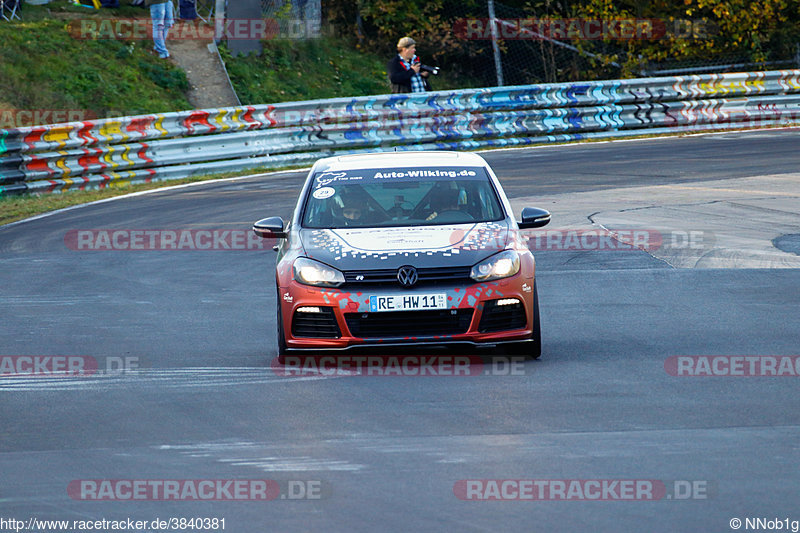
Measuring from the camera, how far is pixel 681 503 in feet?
18.0

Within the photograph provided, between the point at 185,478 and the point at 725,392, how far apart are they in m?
3.42

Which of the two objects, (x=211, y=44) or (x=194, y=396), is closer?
(x=194, y=396)

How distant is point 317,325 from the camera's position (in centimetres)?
862

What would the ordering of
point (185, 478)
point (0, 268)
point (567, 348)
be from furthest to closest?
point (0, 268) → point (567, 348) → point (185, 478)

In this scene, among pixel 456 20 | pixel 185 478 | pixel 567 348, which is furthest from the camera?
pixel 456 20

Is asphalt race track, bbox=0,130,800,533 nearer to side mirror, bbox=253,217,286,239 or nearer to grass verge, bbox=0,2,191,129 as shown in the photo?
side mirror, bbox=253,217,286,239

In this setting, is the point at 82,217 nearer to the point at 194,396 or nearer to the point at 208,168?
the point at 208,168

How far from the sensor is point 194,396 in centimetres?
791

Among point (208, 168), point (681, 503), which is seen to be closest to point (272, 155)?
point (208, 168)

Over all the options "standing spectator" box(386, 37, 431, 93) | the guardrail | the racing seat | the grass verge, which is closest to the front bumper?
the guardrail

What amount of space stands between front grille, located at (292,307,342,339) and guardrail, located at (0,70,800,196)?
38.7 feet

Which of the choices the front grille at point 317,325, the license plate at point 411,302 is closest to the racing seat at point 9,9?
the front grille at point 317,325

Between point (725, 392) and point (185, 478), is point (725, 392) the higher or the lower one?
the lower one

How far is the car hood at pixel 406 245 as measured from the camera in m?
8.58
